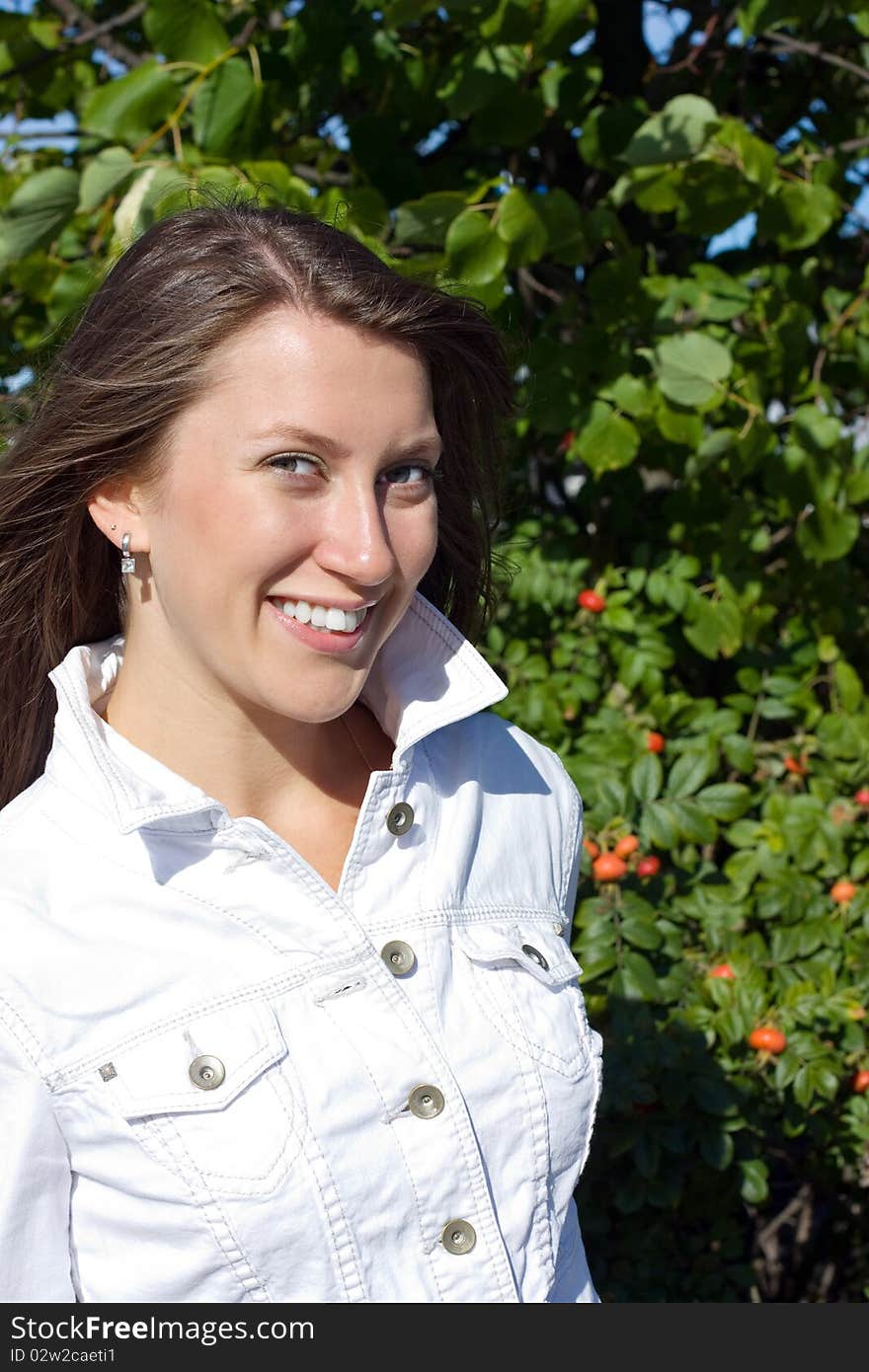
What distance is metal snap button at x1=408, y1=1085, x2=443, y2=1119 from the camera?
1084mm

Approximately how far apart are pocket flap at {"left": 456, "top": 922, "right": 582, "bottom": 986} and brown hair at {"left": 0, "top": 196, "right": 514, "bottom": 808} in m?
0.46

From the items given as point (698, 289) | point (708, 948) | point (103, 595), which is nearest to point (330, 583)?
point (103, 595)

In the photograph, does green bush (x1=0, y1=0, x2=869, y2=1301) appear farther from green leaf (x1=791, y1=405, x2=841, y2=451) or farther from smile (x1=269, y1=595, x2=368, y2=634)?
smile (x1=269, y1=595, x2=368, y2=634)

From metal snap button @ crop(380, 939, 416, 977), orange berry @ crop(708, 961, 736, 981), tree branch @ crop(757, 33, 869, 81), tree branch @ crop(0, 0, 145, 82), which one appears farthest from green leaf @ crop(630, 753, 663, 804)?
tree branch @ crop(0, 0, 145, 82)

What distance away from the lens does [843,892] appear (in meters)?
2.13

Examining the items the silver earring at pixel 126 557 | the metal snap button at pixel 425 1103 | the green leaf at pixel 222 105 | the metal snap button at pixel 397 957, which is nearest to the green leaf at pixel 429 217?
the green leaf at pixel 222 105

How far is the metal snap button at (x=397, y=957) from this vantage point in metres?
1.14

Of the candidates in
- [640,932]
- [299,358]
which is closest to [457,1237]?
[299,358]

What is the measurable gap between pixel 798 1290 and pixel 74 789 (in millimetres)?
2065

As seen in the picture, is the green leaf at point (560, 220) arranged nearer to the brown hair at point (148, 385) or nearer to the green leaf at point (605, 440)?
the green leaf at point (605, 440)

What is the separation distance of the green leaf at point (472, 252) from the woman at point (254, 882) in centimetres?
71

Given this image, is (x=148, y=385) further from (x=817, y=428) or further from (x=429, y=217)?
(x=817, y=428)

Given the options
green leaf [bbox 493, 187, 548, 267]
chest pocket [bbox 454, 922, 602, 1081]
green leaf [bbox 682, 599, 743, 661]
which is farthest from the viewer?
green leaf [bbox 682, 599, 743, 661]

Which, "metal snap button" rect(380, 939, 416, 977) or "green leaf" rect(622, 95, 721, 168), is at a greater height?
"green leaf" rect(622, 95, 721, 168)
